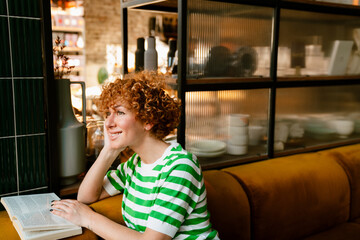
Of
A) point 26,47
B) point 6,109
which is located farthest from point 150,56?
point 6,109

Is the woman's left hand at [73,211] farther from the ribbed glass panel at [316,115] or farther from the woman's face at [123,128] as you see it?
the ribbed glass panel at [316,115]

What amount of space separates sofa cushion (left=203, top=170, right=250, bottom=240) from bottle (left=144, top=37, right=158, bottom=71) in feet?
1.96

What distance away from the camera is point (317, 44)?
7.13 feet

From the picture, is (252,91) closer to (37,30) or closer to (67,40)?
(37,30)

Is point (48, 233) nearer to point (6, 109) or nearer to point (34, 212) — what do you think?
point (34, 212)

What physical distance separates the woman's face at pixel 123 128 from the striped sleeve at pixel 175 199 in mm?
184

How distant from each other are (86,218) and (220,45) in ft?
3.33

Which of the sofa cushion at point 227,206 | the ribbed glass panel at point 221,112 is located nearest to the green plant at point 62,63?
the ribbed glass panel at point 221,112

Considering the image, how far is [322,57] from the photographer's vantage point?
2213 mm

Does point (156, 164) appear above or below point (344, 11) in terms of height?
below

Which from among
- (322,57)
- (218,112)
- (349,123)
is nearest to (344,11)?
(322,57)

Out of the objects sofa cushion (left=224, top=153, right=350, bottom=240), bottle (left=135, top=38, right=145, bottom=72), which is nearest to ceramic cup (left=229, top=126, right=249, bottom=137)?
sofa cushion (left=224, top=153, right=350, bottom=240)

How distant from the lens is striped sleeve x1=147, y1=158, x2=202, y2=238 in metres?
1.09

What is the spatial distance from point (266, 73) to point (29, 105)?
1.21 meters
